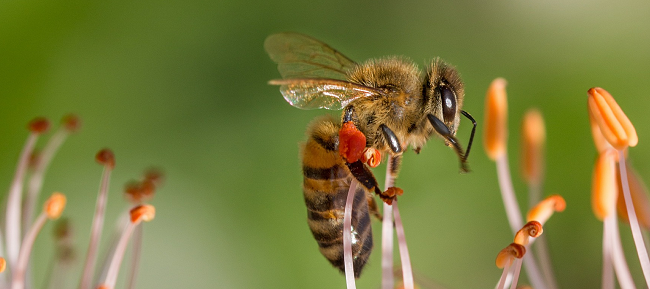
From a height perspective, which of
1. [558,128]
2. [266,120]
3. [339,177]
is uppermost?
[266,120]

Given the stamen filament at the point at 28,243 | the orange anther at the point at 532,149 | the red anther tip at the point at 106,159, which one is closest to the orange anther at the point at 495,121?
the orange anther at the point at 532,149

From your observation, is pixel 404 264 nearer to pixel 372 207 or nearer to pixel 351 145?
pixel 372 207

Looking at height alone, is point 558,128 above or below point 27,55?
below

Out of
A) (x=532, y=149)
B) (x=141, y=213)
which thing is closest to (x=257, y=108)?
(x=141, y=213)

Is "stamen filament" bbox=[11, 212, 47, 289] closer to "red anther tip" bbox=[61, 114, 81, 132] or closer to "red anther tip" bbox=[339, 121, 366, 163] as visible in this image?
"red anther tip" bbox=[61, 114, 81, 132]

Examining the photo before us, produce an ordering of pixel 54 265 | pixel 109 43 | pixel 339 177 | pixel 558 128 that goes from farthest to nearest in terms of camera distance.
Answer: pixel 109 43 → pixel 558 128 → pixel 54 265 → pixel 339 177

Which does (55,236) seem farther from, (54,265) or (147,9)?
(147,9)

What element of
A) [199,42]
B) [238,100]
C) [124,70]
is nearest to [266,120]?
[238,100]
